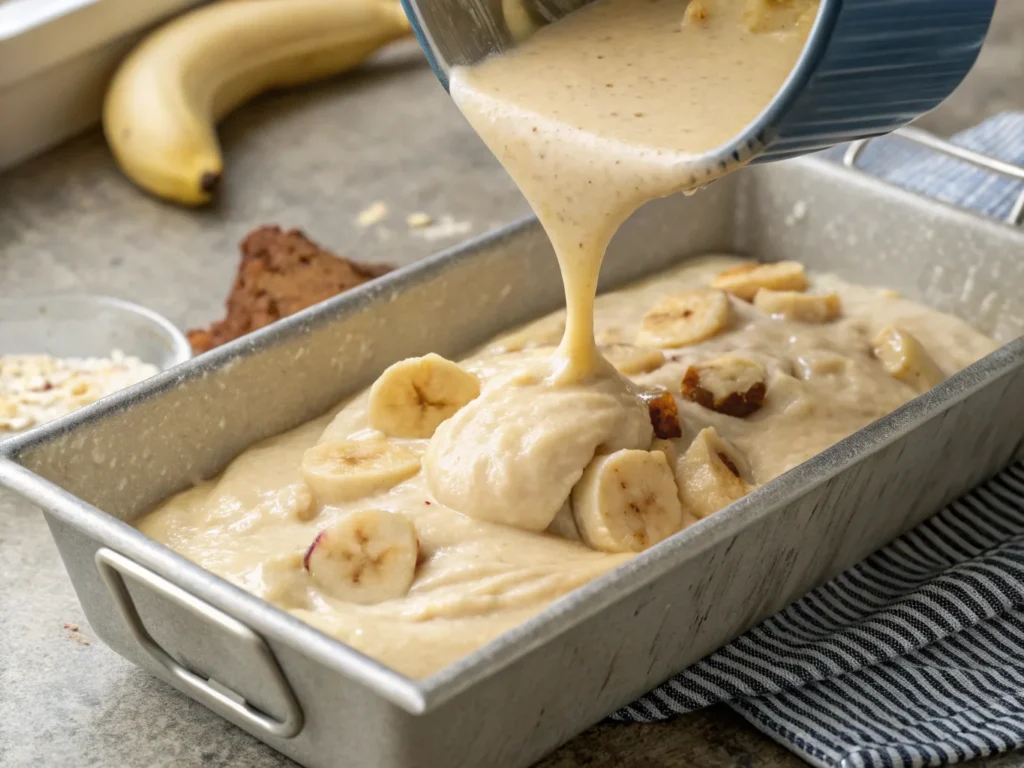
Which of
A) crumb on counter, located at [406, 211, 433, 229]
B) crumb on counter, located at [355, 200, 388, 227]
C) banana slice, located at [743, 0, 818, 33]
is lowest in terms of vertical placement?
crumb on counter, located at [406, 211, 433, 229]

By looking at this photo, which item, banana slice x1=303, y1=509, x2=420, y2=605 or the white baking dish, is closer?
banana slice x1=303, y1=509, x2=420, y2=605

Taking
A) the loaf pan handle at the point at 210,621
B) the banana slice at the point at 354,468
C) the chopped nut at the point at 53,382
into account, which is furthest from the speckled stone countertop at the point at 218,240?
the banana slice at the point at 354,468

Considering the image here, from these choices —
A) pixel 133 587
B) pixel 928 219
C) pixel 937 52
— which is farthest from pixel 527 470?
pixel 928 219

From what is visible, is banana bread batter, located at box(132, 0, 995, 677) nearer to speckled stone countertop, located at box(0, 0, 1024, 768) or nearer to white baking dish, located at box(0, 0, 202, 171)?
speckled stone countertop, located at box(0, 0, 1024, 768)

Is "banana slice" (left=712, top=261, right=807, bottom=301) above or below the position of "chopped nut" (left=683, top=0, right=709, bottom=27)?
below

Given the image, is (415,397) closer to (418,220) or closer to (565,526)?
(565,526)

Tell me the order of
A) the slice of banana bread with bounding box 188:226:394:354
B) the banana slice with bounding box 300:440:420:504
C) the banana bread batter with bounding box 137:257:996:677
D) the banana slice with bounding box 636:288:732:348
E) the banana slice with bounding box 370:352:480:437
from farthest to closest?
1. the slice of banana bread with bounding box 188:226:394:354
2. the banana slice with bounding box 636:288:732:348
3. the banana slice with bounding box 370:352:480:437
4. the banana slice with bounding box 300:440:420:504
5. the banana bread batter with bounding box 137:257:996:677

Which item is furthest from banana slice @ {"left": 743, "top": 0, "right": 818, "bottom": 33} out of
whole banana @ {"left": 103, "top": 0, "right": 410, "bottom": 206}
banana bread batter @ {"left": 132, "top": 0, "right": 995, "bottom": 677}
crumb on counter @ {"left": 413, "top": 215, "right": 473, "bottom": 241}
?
whole banana @ {"left": 103, "top": 0, "right": 410, "bottom": 206}
